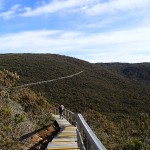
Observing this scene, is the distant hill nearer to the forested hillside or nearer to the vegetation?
the forested hillside

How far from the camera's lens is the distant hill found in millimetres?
74125

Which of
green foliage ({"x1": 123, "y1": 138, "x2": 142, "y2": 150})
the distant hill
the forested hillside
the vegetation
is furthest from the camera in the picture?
the distant hill

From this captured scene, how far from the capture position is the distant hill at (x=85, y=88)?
74.1m

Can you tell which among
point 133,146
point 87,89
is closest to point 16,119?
point 133,146

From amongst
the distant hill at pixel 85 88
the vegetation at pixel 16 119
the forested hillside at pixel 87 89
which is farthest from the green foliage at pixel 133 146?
the distant hill at pixel 85 88

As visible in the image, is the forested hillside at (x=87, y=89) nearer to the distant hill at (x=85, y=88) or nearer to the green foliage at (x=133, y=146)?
the distant hill at (x=85, y=88)

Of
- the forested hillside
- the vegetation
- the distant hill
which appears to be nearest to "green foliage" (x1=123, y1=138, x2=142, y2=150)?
the vegetation

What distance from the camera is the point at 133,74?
177m

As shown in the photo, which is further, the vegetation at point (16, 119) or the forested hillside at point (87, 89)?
the forested hillside at point (87, 89)

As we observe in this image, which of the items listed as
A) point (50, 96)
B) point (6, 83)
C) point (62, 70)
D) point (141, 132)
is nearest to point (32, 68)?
point (62, 70)

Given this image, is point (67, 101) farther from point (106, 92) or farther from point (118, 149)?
point (118, 149)

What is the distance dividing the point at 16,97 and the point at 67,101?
5115cm

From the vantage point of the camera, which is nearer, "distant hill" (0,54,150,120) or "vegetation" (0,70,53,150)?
"vegetation" (0,70,53,150)

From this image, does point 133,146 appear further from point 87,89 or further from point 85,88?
point 85,88
